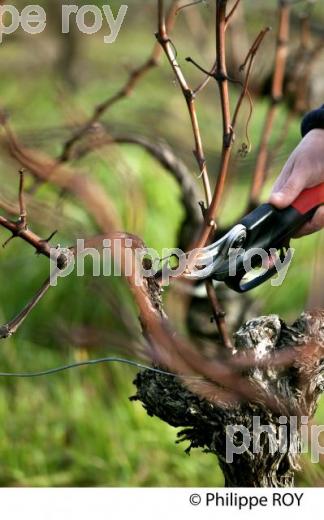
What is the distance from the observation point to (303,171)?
1.07 metres

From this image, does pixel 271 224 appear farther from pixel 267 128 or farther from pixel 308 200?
pixel 267 128

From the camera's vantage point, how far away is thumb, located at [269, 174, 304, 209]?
108cm

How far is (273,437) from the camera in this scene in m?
1.11

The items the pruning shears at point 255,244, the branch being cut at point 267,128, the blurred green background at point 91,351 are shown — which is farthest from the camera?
the blurred green background at point 91,351

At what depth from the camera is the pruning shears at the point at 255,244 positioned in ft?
3.52

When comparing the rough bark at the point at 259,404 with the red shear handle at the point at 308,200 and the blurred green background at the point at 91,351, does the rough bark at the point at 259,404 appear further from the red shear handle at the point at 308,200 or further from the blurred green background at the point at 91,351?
the blurred green background at the point at 91,351

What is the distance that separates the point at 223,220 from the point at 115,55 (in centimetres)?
306

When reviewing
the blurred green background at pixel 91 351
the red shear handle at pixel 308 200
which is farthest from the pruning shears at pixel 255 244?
the blurred green background at pixel 91 351

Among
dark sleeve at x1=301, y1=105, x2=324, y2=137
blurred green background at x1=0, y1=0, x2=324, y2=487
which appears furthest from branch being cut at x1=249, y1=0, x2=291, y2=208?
dark sleeve at x1=301, y1=105, x2=324, y2=137

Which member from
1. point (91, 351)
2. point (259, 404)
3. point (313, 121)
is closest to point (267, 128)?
point (313, 121)

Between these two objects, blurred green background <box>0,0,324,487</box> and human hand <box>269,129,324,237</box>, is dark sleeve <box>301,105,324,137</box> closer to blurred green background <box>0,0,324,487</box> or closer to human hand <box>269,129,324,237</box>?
human hand <box>269,129,324,237</box>

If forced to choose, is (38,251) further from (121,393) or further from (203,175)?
(121,393)

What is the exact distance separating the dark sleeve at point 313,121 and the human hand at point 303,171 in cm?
1

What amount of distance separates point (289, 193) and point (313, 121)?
95 mm
